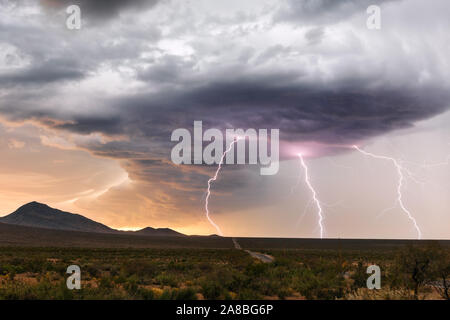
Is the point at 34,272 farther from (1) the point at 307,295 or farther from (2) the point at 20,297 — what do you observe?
(1) the point at 307,295

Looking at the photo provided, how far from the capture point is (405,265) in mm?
20906

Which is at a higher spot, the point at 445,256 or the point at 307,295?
the point at 445,256

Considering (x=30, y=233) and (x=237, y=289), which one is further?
(x=30, y=233)

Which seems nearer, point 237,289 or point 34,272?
point 237,289

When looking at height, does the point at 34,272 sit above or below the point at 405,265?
below
